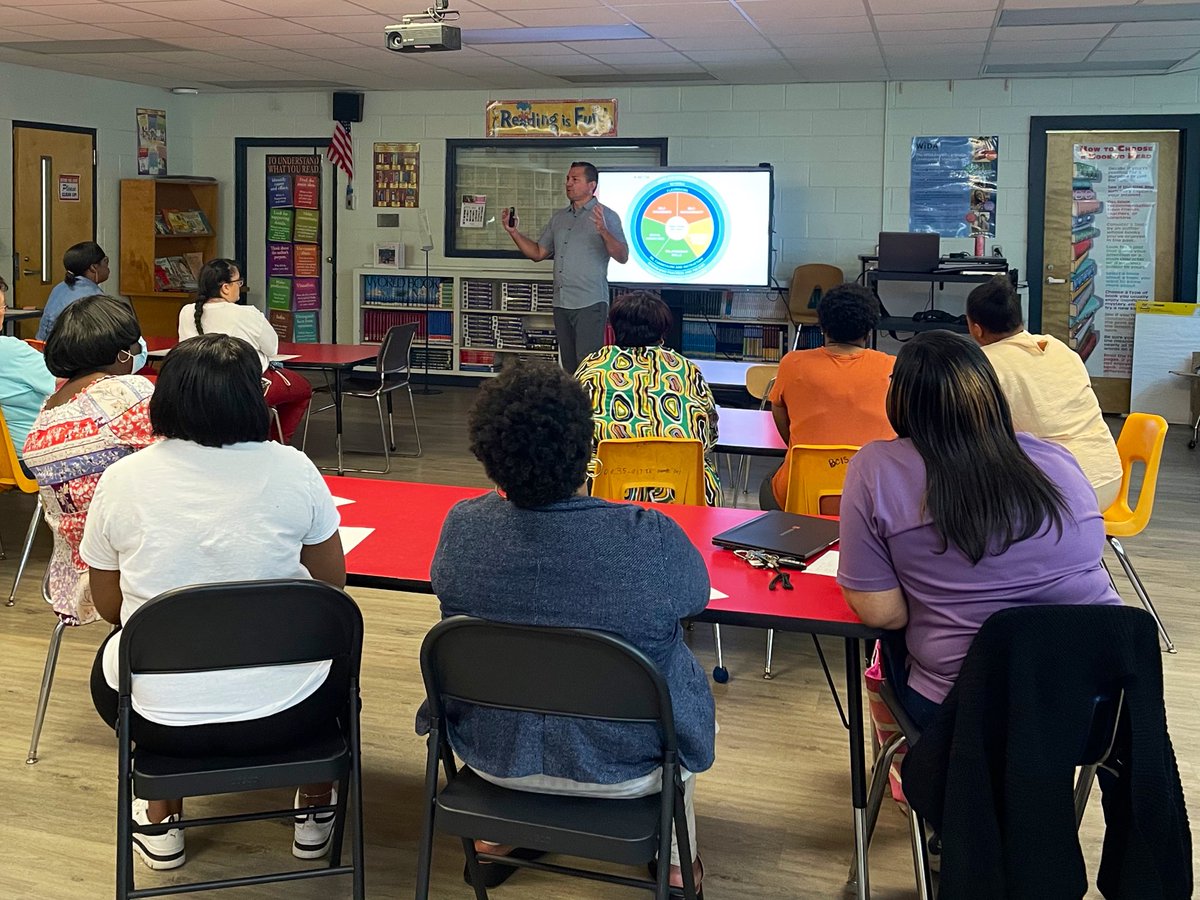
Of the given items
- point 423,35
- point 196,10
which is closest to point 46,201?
point 196,10

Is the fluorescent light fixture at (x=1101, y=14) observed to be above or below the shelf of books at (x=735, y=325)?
above

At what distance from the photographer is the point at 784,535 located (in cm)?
266

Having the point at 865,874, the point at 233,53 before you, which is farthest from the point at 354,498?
the point at 233,53

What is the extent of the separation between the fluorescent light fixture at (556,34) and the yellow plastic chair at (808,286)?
2605 mm

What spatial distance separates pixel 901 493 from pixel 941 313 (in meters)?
6.71

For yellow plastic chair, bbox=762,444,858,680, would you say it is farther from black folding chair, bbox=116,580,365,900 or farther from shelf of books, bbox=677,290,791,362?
shelf of books, bbox=677,290,791,362

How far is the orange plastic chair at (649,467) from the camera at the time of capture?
140 inches

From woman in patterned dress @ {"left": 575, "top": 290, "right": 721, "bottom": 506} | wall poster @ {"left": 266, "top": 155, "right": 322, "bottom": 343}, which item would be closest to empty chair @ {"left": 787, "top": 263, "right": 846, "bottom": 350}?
wall poster @ {"left": 266, "top": 155, "right": 322, "bottom": 343}

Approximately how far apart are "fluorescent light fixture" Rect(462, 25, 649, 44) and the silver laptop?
7.53 feet

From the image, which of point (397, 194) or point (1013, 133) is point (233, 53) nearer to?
point (397, 194)

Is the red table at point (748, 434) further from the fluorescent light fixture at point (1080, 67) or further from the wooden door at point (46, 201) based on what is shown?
the wooden door at point (46, 201)

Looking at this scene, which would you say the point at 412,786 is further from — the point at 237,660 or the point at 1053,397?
the point at 1053,397

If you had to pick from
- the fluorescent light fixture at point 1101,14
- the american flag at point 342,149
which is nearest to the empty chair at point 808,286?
the fluorescent light fixture at point 1101,14

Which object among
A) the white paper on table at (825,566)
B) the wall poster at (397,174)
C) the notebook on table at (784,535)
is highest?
the wall poster at (397,174)
